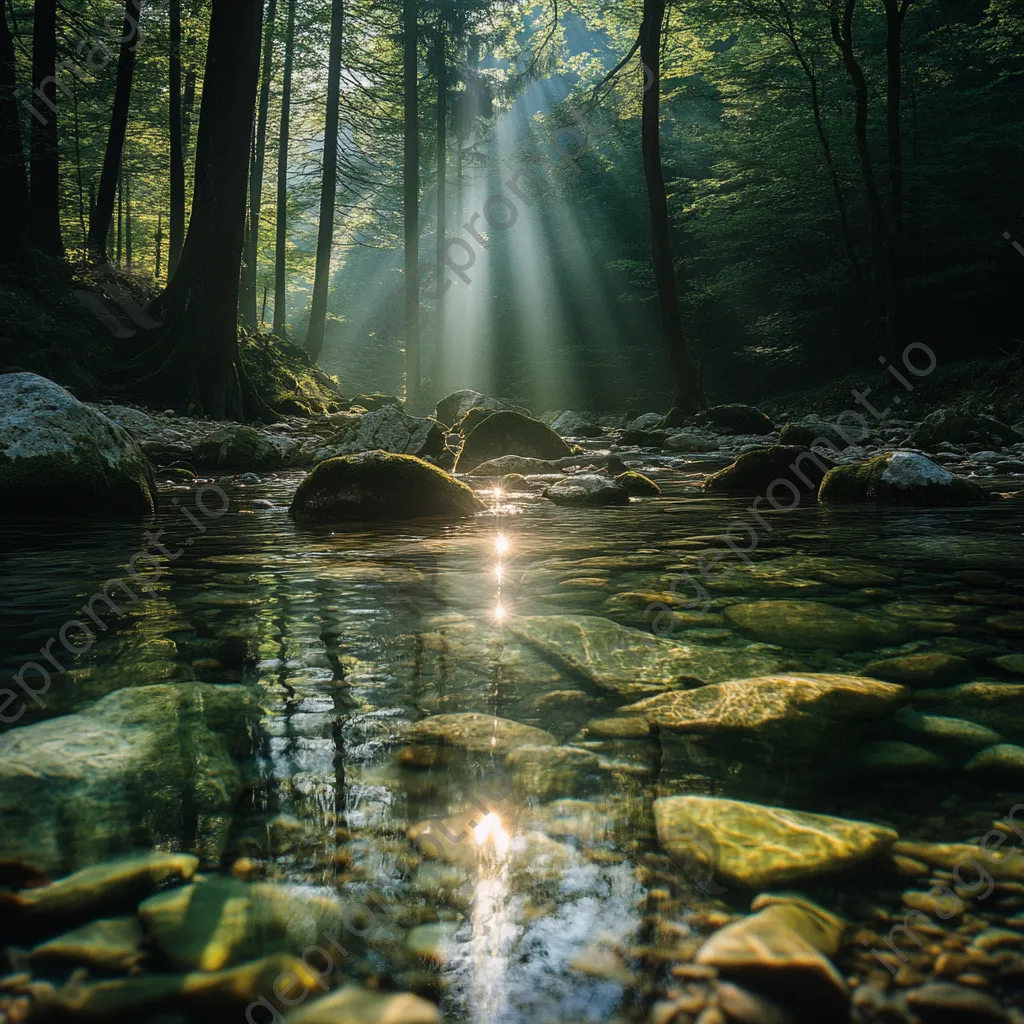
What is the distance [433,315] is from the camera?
Result: 36.0 meters

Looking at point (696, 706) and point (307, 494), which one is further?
point (307, 494)

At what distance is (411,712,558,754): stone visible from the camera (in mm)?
1591

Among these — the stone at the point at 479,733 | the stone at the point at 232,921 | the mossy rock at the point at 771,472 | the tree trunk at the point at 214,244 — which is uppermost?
the tree trunk at the point at 214,244

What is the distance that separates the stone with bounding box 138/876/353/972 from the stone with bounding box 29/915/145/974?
0.02 m

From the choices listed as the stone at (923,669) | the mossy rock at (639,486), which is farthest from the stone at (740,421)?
the stone at (923,669)

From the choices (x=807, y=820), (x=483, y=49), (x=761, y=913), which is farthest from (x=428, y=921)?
(x=483, y=49)

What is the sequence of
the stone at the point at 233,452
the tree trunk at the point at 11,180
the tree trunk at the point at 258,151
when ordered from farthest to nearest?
the tree trunk at the point at 258,151
the tree trunk at the point at 11,180
the stone at the point at 233,452

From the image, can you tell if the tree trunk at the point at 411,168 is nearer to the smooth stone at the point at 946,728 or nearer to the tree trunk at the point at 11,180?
the tree trunk at the point at 11,180

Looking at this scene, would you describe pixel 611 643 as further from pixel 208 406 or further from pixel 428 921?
pixel 208 406

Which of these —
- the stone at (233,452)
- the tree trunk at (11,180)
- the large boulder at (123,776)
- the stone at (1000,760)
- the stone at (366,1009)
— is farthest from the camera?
the tree trunk at (11,180)

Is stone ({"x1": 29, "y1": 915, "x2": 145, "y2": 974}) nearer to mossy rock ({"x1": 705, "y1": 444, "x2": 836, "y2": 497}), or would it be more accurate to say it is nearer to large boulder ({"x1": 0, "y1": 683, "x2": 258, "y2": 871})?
large boulder ({"x1": 0, "y1": 683, "x2": 258, "y2": 871})

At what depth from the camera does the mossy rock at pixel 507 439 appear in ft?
31.9

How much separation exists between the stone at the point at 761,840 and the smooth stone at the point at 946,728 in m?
0.44

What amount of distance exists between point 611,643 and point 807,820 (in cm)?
102
